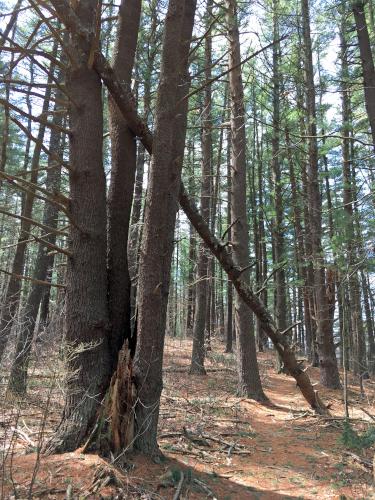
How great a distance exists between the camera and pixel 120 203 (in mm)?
5156

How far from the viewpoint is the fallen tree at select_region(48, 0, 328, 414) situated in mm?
4566

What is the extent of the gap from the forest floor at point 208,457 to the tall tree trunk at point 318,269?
1571 mm

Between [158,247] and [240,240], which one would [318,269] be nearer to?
[240,240]

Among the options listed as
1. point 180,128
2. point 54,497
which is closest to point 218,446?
point 54,497

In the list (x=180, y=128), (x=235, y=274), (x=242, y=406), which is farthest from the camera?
(x=242, y=406)

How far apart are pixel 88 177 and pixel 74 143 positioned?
1.54 feet

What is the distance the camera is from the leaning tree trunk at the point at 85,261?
4160 millimetres

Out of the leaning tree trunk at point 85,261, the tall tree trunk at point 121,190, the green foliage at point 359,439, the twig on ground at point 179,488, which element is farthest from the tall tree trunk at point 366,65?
the twig on ground at point 179,488

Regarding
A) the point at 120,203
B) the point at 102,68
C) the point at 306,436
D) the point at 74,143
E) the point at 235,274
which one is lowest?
the point at 306,436

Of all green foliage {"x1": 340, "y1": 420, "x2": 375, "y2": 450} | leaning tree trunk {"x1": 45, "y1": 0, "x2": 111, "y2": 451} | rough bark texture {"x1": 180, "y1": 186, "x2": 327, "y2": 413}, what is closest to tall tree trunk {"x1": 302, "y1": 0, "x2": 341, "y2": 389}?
rough bark texture {"x1": 180, "y1": 186, "x2": 327, "y2": 413}

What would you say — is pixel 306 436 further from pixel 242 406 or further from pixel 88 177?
pixel 88 177

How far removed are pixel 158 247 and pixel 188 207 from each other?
1373 millimetres

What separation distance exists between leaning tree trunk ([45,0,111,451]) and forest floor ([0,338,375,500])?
26cm

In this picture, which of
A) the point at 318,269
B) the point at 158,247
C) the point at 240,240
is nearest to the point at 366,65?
the point at 240,240
